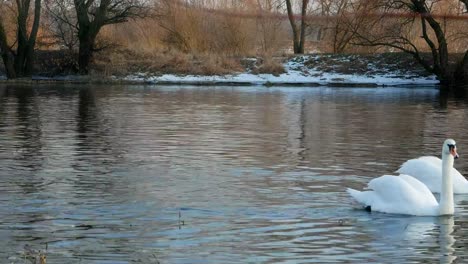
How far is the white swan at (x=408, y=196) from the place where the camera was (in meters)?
11.0

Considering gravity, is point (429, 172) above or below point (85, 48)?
below

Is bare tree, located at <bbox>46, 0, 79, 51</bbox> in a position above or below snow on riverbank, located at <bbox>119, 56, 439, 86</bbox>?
above

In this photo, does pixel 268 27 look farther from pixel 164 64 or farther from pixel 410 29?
pixel 410 29

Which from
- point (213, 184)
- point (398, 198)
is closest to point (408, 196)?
point (398, 198)

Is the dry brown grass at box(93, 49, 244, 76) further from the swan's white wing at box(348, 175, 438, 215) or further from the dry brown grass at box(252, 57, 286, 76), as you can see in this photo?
the swan's white wing at box(348, 175, 438, 215)

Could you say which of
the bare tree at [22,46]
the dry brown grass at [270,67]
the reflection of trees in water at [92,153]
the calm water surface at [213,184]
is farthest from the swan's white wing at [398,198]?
the bare tree at [22,46]

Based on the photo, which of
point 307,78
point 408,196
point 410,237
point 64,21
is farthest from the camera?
point 64,21

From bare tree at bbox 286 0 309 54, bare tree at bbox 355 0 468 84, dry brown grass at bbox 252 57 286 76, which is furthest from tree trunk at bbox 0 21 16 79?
bare tree at bbox 355 0 468 84

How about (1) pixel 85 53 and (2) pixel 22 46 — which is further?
(1) pixel 85 53

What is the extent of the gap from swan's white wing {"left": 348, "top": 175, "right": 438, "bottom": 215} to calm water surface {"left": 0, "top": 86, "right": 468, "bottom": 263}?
0.16 m

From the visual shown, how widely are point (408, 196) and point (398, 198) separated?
5.2 inches

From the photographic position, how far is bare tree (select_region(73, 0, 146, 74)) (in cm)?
4484

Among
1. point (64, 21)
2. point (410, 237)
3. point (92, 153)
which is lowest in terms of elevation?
point (410, 237)

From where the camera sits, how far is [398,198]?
11.2m
